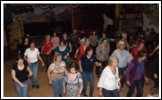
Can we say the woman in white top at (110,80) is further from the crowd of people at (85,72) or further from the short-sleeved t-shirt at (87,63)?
the short-sleeved t-shirt at (87,63)

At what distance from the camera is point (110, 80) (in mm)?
6906

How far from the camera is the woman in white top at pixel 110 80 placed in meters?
6.84

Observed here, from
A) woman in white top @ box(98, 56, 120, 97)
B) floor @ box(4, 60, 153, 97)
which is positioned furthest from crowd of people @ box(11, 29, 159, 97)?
floor @ box(4, 60, 153, 97)

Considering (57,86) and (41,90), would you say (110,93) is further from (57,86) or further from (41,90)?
(41,90)

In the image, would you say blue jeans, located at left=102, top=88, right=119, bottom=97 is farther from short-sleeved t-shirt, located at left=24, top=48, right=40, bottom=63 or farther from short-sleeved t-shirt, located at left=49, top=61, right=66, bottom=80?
short-sleeved t-shirt, located at left=24, top=48, right=40, bottom=63

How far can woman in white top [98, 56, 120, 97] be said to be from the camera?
6.84 meters

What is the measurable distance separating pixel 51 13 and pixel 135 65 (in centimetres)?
1007

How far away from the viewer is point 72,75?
23.1 feet

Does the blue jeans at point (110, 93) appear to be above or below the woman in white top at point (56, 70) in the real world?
below

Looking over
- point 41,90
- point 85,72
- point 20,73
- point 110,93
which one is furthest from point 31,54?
point 110,93

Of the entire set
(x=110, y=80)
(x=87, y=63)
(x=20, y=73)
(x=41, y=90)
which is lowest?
(x=41, y=90)

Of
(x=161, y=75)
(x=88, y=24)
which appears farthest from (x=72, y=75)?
(x=88, y=24)

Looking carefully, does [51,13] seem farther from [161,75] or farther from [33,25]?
[161,75]

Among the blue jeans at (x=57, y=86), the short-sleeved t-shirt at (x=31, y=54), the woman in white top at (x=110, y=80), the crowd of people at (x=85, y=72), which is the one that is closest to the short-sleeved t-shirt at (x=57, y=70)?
the crowd of people at (x=85, y=72)
